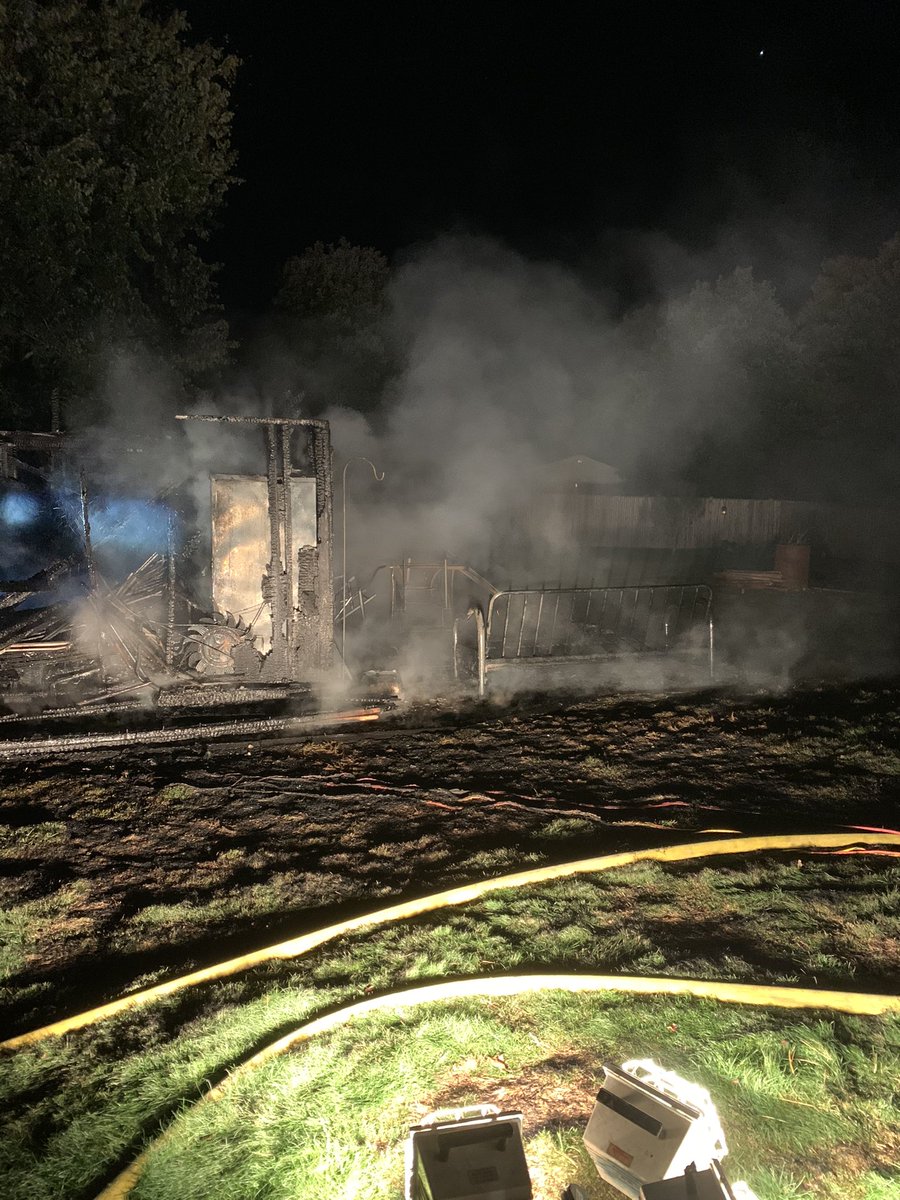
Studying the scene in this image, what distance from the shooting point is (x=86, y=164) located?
11086 mm

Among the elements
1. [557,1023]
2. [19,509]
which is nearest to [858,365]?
[19,509]

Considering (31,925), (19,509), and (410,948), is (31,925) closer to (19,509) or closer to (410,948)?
Answer: (410,948)

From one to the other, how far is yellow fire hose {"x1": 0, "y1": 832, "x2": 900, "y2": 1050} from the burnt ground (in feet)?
0.47

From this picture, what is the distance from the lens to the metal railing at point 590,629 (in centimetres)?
743

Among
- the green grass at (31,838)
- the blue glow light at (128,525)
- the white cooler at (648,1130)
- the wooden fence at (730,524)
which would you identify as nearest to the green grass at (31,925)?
the green grass at (31,838)

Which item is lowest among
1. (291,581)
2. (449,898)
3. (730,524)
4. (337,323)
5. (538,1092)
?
(538,1092)

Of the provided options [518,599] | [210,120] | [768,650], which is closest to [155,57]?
[210,120]

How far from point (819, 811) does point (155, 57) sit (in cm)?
1497

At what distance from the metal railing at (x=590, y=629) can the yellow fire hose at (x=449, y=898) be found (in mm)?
3237

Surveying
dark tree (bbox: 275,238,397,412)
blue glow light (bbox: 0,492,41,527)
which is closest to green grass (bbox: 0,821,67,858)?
blue glow light (bbox: 0,492,41,527)

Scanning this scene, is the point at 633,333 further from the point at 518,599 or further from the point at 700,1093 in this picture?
the point at 700,1093

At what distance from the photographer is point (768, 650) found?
32.1ft

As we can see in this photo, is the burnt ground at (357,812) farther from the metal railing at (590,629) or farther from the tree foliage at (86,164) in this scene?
the tree foliage at (86,164)

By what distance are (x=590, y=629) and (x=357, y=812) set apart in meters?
5.97
